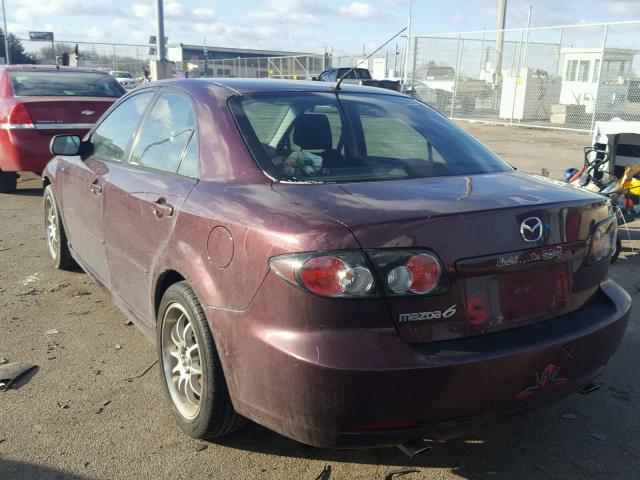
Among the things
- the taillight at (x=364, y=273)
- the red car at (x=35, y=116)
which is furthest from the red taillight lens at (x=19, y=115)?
the taillight at (x=364, y=273)

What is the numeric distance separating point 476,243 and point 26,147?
23.5 feet

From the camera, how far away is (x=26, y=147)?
7.83m

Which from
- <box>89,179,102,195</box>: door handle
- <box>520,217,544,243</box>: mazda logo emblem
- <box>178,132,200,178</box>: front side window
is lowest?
Answer: <box>89,179,102,195</box>: door handle

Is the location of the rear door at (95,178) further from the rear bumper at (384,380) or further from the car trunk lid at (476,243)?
the rear bumper at (384,380)

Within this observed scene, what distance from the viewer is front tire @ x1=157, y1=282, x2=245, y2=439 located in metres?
2.53

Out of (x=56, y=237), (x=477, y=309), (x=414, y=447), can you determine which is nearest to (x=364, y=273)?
(x=477, y=309)

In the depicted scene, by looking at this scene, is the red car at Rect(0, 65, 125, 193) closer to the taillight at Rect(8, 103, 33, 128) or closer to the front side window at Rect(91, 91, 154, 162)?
the taillight at Rect(8, 103, 33, 128)

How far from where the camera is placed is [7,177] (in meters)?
8.60

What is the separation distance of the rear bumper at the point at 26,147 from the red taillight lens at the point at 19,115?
0.10 meters

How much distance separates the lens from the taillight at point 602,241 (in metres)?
2.58

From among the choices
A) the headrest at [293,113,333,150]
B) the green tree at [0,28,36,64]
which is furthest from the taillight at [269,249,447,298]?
the green tree at [0,28,36,64]

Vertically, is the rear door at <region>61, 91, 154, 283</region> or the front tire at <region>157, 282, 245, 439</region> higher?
the rear door at <region>61, 91, 154, 283</region>

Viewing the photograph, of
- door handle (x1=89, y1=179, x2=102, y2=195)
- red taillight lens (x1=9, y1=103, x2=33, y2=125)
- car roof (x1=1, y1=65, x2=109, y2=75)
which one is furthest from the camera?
car roof (x1=1, y1=65, x2=109, y2=75)

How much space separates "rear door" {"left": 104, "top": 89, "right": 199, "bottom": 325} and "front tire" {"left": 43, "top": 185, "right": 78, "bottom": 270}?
5.02 ft
